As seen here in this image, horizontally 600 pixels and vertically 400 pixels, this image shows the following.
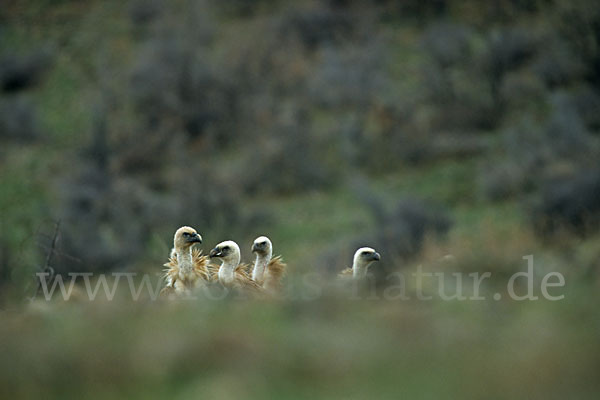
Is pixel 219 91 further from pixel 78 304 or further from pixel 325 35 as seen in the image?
pixel 78 304

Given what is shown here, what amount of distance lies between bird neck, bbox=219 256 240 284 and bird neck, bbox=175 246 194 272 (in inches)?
12.1

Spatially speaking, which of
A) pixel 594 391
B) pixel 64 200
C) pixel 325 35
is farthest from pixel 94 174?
pixel 594 391

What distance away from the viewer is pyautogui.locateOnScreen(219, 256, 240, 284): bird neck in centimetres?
901

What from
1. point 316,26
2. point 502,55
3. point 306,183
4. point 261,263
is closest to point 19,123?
point 306,183

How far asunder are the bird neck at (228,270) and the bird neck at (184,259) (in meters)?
0.31

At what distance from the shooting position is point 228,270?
365 inches

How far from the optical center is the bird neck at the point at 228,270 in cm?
901

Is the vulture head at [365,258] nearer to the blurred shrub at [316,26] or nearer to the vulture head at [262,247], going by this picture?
the vulture head at [262,247]

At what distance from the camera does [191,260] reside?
918 centimetres

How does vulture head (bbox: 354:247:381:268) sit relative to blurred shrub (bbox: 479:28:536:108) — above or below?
below

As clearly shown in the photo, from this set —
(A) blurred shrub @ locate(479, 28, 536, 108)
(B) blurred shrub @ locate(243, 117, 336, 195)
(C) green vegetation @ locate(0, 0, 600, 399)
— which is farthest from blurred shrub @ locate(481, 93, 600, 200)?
(B) blurred shrub @ locate(243, 117, 336, 195)

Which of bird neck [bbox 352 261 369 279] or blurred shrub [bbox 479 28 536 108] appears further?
blurred shrub [bbox 479 28 536 108]

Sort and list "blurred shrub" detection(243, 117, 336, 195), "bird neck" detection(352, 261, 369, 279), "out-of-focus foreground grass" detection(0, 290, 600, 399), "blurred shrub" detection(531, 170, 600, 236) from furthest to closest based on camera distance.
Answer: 1. "blurred shrub" detection(243, 117, 336, 195)
2. "blurred shrub" detection(531, 170, 600, 236)
3. "bird neck" detection(352, 261, 369, 279)
4. "out-of-focus foreground grass" detection(0, 290, 600, 399)

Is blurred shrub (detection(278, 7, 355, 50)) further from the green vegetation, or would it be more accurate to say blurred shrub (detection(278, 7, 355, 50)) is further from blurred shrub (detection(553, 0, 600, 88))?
blurred shrub (detection(553, 0, 600, 88))
